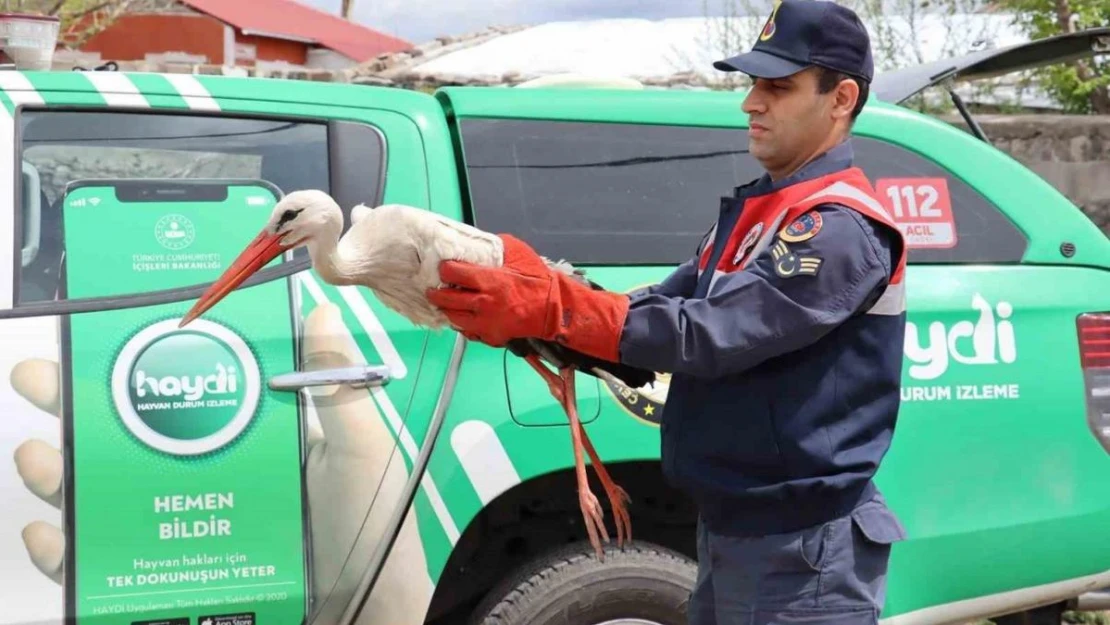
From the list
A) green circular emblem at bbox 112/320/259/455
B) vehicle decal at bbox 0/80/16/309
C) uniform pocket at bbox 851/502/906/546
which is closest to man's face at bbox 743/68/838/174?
uniform pocket at bbox 851/502/906/546

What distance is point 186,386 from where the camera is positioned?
2623mm

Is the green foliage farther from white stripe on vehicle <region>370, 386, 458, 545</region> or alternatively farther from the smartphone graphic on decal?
the smartphone graphic on decal

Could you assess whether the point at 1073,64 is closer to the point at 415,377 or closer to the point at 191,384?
the point at 415,377

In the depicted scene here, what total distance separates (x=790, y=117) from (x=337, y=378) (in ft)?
3.85

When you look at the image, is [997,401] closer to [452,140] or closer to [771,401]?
[771,401]

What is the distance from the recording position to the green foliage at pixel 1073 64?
Result: 8633 millimetres

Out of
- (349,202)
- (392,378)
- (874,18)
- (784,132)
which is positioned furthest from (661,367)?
(874,18)

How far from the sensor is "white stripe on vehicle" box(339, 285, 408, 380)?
275 centimetres

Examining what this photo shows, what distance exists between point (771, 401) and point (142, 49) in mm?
18100

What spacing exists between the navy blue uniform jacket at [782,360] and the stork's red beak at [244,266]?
1.92 ft

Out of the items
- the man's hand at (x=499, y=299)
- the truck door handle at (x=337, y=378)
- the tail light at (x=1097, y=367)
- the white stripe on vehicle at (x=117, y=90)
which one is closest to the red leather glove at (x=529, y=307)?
the man's hand at (x=499, y=299)

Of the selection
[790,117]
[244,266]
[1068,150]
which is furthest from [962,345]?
[1068,150]

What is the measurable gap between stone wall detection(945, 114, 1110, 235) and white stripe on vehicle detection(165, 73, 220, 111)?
18.6 ft

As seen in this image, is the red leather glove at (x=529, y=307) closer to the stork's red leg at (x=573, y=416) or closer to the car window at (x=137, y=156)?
the stork's red leg at (x=573, y=416)
